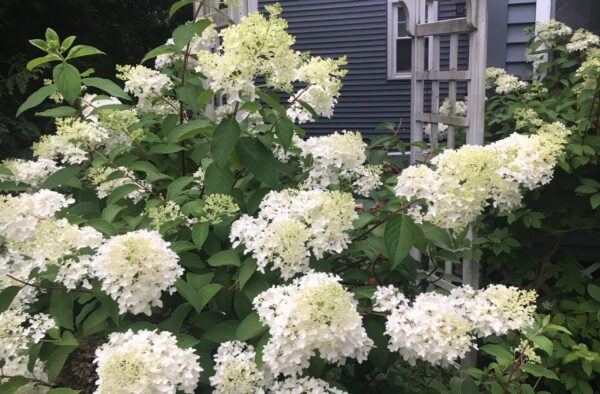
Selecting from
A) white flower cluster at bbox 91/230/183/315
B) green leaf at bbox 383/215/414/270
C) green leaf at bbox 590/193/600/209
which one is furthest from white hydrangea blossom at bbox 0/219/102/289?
green leaf at bbox 590/193/600/209

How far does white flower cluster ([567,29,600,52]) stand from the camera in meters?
2.94

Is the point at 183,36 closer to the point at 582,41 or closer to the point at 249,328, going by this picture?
the point at 249,328

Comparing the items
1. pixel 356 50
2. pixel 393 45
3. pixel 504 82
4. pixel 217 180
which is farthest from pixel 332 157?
pixel 356 50

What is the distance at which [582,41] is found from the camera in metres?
2.96

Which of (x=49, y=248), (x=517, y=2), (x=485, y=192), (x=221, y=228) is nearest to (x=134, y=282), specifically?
(x=49, y=248)

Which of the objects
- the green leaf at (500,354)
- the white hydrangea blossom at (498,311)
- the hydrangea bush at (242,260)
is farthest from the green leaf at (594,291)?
the white hydrangea blossom at (498,311)

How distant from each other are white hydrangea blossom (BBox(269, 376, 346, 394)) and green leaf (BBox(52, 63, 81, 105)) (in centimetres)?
89

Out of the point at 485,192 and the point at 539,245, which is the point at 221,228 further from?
the point at 539,245

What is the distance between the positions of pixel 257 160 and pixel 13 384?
0.77m

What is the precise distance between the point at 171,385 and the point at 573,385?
1.90 m

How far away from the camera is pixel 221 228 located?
1461 millimetres

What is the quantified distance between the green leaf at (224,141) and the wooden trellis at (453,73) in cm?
123

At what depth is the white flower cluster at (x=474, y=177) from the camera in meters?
1.29

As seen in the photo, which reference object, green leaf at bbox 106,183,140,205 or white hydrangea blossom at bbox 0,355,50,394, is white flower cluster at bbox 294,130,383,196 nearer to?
green leaf at bbox 106,183,140,205
